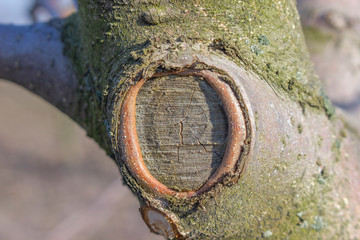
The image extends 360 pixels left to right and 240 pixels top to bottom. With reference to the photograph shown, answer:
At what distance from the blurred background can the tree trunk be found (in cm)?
313

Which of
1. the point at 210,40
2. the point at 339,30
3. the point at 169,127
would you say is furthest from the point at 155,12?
the point at 339,30

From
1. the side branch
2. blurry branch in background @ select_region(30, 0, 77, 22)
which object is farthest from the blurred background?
the side branch

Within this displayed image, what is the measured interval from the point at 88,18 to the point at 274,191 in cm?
57

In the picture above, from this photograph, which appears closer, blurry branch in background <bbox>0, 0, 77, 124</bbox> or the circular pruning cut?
the circular pruning cut

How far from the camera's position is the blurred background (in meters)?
4.58

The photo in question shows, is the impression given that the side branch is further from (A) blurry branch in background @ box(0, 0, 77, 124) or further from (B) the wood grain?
(B) the wood grain

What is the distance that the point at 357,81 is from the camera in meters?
1.47

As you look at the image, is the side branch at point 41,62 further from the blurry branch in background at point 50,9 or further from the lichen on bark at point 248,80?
the blurry branch in background at point 50,9

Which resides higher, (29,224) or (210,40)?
(210,40)

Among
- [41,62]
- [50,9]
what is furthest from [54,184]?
[41,62]

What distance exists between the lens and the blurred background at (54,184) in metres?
4.58

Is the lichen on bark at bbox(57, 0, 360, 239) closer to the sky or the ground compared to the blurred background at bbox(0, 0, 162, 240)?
closer to the sky

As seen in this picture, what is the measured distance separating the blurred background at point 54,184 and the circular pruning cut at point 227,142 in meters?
3.16

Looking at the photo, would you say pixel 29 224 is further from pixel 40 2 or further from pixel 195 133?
pixel 195 133
